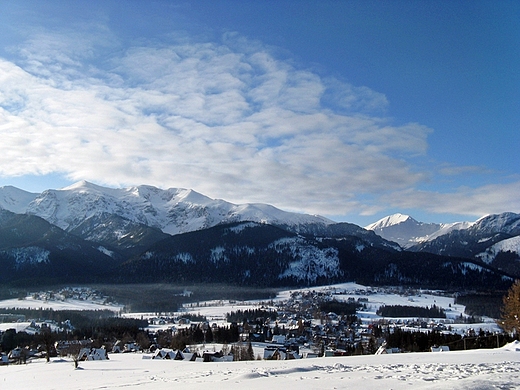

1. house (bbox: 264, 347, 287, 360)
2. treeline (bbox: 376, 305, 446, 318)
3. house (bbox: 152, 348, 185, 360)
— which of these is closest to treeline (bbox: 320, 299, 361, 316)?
treeline (bbox: 376, 305, 446, 318)

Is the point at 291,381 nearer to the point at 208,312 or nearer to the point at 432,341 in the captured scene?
the point at 432,341

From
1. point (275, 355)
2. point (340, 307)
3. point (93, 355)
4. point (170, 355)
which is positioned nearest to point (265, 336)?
point (275, 355)

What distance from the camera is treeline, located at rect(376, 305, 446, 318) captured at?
577 feet

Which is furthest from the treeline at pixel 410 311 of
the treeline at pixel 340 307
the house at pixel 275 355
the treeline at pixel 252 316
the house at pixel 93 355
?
the house at pixel 93 355

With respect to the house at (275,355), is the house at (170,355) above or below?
above

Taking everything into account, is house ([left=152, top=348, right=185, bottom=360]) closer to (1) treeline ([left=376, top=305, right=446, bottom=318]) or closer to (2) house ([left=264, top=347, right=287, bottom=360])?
(2) house ([left=264, top=347, right=287, bottom=360])

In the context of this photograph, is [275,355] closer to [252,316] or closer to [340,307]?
[252,316]

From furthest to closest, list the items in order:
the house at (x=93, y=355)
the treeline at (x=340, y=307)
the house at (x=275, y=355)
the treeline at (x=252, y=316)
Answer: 1. the treeline at (x=340, y=307)
2. the treeline at (x=252, y=316)
3. the house at (x=275, y=355)
4. the house at (x=93, y=355)

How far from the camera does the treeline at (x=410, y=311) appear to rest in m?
176

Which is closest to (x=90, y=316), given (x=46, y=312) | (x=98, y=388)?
(x=46, y=312)

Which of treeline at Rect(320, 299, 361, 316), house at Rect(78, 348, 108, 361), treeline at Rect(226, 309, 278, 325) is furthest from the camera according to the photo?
treeline at Rect(320, 299, 361, 316)

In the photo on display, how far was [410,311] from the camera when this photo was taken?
183 m

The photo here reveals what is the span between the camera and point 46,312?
169500mm

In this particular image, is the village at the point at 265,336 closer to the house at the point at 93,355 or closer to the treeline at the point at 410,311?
the house at the point at 93,355
